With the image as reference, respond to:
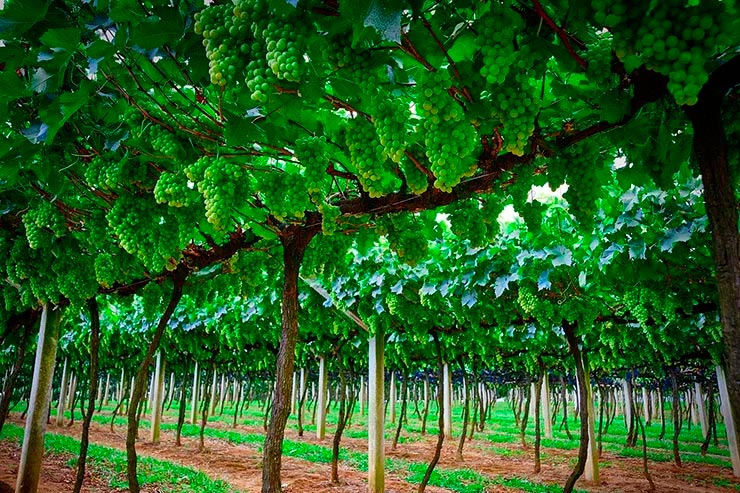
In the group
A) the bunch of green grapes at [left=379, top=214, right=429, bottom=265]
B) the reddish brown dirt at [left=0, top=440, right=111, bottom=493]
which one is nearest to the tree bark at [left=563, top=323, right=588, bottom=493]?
the bunch of green grapes at [left=379, top=214, right=429, bottom=265]

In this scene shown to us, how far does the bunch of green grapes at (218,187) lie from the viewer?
8.56 feet

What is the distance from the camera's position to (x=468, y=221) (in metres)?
3.47

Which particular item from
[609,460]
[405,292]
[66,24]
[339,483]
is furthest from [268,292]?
[609,460]

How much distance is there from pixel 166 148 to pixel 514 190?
2070 mm

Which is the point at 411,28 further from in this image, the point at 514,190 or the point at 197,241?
the point at 197,241

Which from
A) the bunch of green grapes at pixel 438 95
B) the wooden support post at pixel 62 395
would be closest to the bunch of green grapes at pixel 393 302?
the bunch of green grapes at pixel 438 95

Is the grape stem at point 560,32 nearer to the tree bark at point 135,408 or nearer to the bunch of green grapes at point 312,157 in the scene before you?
the bunch of green grapes at point 312,157

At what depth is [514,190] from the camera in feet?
10.3

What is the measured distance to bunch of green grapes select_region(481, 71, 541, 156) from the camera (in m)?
2.11

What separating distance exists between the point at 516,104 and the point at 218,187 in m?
1.51

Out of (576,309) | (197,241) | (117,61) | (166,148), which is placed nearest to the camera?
(117,61)

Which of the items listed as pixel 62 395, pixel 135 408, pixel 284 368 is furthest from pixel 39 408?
pixel 62 395

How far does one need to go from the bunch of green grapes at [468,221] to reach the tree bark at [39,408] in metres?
6.45

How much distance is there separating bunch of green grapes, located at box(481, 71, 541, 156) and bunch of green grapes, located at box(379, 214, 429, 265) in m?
1.71
